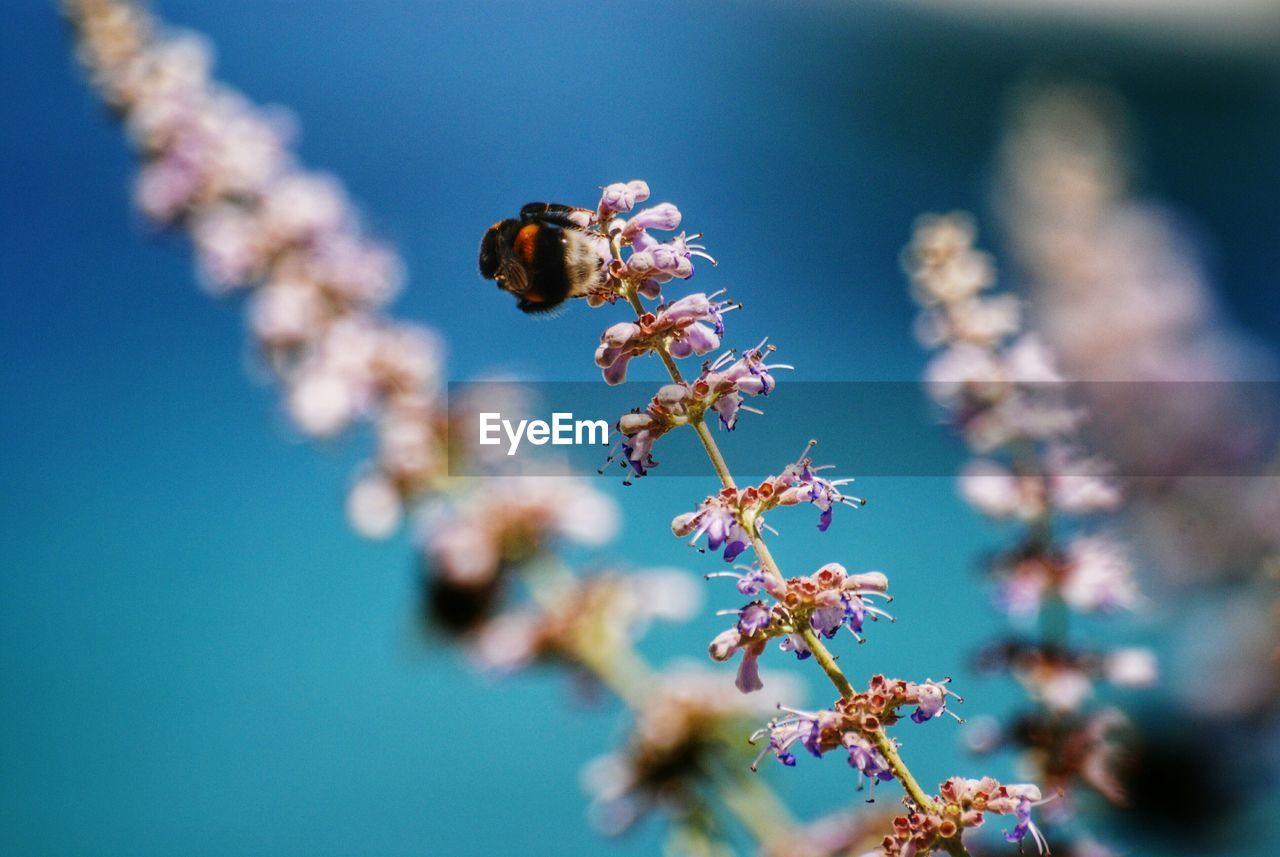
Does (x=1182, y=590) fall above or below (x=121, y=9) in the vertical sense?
below

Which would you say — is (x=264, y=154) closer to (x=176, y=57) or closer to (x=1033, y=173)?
(x=176, y=57)

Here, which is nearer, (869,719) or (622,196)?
(869,719)

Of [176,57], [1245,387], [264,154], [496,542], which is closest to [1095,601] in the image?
[1245,387]

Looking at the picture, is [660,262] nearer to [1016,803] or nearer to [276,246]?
[1016,803]

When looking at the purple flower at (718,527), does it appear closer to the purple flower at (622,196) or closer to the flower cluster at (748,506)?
the flower cluster at (748,506)

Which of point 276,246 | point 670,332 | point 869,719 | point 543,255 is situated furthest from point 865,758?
point 276,246

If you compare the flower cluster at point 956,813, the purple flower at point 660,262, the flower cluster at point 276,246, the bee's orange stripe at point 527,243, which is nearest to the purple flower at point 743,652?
the flower cluster at point 956,813
